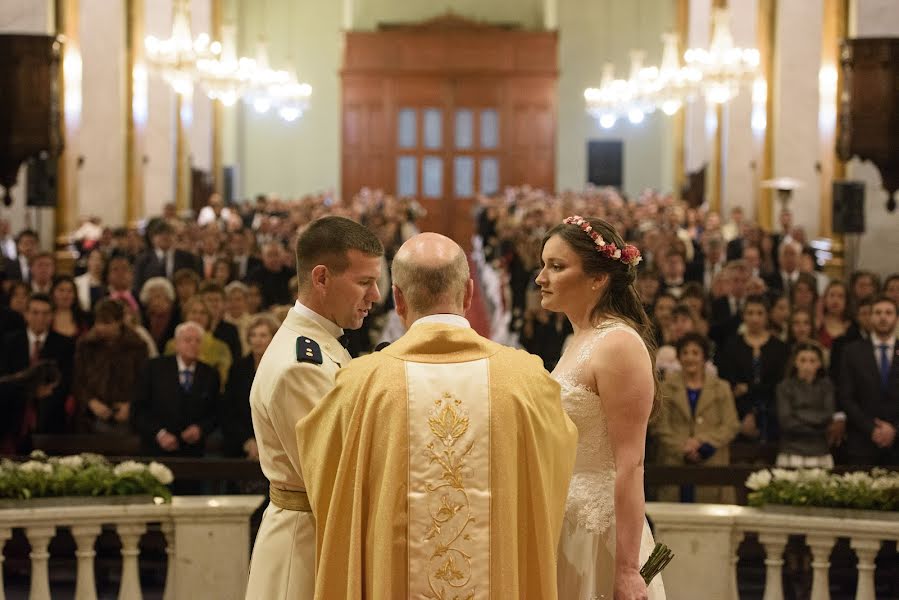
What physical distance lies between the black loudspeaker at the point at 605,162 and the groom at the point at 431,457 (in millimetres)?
28830

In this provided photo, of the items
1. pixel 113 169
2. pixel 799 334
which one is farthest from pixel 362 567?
pixel 113 169

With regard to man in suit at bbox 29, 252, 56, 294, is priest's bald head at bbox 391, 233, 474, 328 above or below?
above

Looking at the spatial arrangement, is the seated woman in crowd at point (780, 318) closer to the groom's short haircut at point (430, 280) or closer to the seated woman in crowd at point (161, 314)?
the seated woman in crowd at point (161, 314)

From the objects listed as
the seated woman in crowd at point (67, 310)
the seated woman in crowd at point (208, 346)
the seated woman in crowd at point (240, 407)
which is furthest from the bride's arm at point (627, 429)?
the seated woman in crowd at point (67, 310)

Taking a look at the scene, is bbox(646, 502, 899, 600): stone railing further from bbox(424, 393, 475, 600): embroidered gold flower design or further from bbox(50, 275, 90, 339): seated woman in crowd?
bbox(50, 275, 90, 339): seated woman in crowd

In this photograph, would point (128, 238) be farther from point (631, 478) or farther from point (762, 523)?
point (631, 478)

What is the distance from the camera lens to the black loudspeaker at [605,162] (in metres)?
31.8

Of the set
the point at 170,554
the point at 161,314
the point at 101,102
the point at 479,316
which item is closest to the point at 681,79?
the point at 479,316

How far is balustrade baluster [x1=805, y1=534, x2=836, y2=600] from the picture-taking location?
203 inches

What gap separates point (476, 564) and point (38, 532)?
8.30ft

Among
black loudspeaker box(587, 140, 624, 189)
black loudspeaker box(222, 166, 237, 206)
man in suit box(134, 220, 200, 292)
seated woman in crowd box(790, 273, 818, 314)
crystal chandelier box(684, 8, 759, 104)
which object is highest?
crystal chandelier box(684, 8, 759, 104)

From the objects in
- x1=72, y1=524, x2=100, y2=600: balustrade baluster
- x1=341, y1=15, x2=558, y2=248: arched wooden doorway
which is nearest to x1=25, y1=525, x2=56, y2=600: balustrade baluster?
x1=72, y1=524, x2=100, y2=600: balustrade baluster

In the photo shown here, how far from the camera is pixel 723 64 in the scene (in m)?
20.1

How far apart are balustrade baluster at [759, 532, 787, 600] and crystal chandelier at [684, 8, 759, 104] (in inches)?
606
